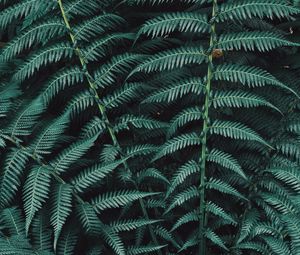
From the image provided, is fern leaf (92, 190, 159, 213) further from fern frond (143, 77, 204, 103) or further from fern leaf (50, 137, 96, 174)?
fern frond (143, 77, 204, 103)

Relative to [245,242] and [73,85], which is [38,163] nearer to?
[73,85]

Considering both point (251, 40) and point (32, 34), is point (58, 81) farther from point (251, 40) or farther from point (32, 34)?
point (251, 40)

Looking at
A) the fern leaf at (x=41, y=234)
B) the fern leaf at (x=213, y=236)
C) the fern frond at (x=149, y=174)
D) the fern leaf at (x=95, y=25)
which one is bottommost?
the fern leaf at (x=213, y=236)

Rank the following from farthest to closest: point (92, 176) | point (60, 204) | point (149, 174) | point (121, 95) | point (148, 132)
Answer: point (148, 132) → point (121, 95) → point (149, 174) → point (92, 176) → point (60, 204)

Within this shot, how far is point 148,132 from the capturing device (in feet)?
7.46

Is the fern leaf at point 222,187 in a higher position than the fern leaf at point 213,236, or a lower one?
higher

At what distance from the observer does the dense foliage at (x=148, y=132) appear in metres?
1.91

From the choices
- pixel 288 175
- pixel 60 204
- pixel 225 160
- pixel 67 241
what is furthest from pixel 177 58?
pixel 67 241

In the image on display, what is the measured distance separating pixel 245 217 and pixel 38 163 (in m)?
0.96

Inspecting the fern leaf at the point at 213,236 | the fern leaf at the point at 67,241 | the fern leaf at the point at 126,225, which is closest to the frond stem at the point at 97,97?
the fern leaf at the point at 126,225

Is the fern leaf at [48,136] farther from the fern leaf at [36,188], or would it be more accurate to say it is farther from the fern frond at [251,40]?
the fern frond at [251,40]

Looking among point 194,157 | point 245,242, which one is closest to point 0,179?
point 194,157

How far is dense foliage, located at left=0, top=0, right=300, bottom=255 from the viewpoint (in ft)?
6.26

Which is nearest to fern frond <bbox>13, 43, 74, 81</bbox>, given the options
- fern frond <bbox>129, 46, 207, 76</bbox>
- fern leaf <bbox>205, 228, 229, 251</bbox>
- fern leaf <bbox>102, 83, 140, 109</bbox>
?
fern leaf <bbox>102, 83, 140, 109</bbox>
